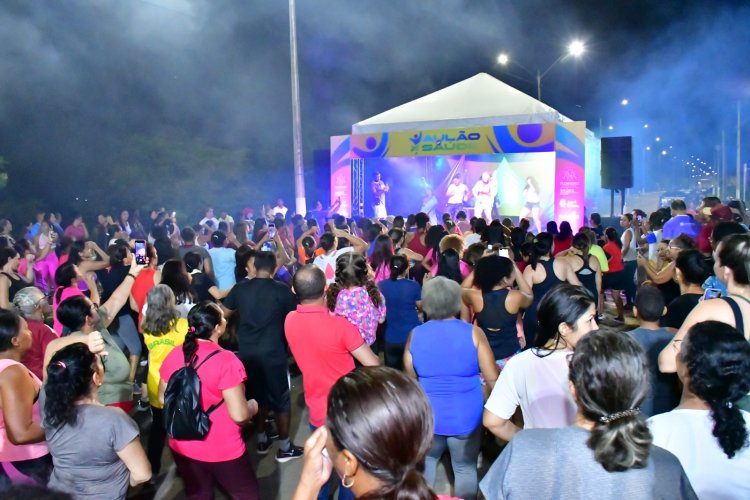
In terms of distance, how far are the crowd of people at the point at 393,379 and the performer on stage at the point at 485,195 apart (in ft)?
35.9

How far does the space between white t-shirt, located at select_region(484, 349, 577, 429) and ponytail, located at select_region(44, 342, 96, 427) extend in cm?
187

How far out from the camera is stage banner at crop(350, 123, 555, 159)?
1650 centimetres

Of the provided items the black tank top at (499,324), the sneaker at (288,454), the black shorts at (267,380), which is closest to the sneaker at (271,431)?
the sneaker at (288,454)

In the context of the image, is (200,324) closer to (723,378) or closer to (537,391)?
(537,391)

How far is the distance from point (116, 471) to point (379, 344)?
16.8 ft

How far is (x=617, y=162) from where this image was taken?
16125 millimetres

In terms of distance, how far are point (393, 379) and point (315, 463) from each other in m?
0.30

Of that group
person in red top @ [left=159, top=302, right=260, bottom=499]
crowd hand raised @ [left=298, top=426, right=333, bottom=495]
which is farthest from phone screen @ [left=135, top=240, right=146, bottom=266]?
crowd hand raised @ [left=298, top=426, right=333, bottom=495]

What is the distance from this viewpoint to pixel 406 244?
8289 mm

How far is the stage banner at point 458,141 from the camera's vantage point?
1650 centimetres

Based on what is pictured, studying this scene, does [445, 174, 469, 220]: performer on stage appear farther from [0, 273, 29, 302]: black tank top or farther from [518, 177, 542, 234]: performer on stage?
[0, 273, 29, 302]: black tank top

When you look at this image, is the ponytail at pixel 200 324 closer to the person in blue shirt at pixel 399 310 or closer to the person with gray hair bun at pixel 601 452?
the person with gray hair bun at pixel 601 452

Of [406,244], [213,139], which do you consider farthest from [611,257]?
[213,139]

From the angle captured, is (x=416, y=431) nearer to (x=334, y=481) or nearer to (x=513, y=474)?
(x=513, y=474)
